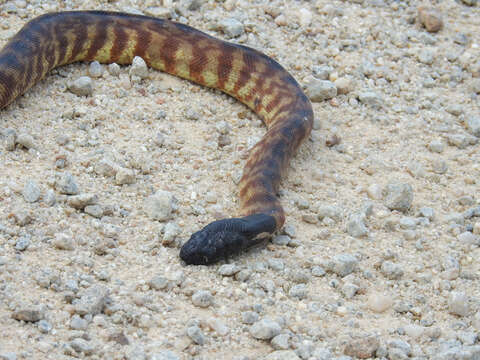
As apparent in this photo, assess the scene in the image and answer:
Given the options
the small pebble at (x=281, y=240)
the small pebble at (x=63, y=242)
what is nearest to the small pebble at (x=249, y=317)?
the small pebble at (x=281, y=240)

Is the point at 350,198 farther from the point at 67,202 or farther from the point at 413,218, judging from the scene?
the point at 67,202

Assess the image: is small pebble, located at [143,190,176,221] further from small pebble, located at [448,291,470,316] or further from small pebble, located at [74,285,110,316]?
small pebble, located at [448,291,470,316]

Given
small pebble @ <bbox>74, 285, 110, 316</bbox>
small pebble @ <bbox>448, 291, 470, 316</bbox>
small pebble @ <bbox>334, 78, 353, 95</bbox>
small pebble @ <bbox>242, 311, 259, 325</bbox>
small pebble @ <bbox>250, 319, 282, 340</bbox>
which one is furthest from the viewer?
small pebble @ <bbox>334, 78, 353, 95</bbox>

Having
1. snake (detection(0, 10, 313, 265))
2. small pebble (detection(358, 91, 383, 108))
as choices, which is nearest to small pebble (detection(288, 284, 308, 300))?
snake (detection(0, 10, 313, 265))

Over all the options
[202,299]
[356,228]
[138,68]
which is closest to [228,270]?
[202,299]

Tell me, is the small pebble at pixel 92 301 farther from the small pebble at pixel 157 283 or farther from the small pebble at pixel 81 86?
the small pebble at pixel 81 86

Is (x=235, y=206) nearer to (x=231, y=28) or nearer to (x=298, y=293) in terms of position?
(x=298, y=293)

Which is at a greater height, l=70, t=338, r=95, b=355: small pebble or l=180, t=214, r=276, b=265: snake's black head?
l=70, t=338, r=95, b=355: small pebble
